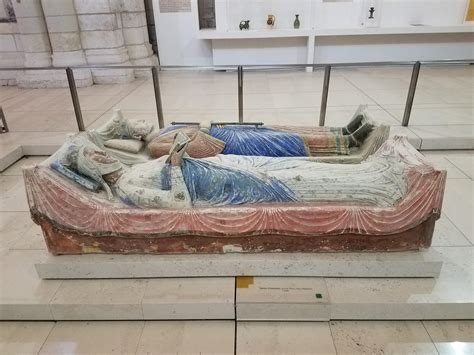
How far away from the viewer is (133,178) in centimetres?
225

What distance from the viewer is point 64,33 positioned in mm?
6672

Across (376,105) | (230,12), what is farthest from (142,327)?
(230,12)

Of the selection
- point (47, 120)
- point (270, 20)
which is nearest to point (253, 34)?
point (270, 20)

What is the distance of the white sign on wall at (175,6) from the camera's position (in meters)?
7.54

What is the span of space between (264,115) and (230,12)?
397 cm

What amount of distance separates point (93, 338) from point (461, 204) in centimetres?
300

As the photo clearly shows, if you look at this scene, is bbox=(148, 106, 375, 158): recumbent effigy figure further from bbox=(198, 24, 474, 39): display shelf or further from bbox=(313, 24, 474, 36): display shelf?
bbox=(313, 24, 474, 36): display shelf

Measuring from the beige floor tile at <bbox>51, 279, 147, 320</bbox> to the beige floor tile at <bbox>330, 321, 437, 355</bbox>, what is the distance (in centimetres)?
118

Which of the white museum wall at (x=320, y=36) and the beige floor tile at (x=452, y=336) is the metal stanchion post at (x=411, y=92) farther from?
the white museum wall at (x=320, y=36)

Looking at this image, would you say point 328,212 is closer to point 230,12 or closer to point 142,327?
point 142,327

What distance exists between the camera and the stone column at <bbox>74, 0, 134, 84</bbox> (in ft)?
22.0

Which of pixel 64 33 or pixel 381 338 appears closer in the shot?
pixel 381 338

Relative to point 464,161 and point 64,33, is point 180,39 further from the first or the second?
point 464,161

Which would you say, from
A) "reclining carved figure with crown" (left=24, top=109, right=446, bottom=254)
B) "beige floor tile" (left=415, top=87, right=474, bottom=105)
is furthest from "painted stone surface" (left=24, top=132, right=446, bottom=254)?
"beige floor tile" (left=415, top=87, right=474, bottom=105)
